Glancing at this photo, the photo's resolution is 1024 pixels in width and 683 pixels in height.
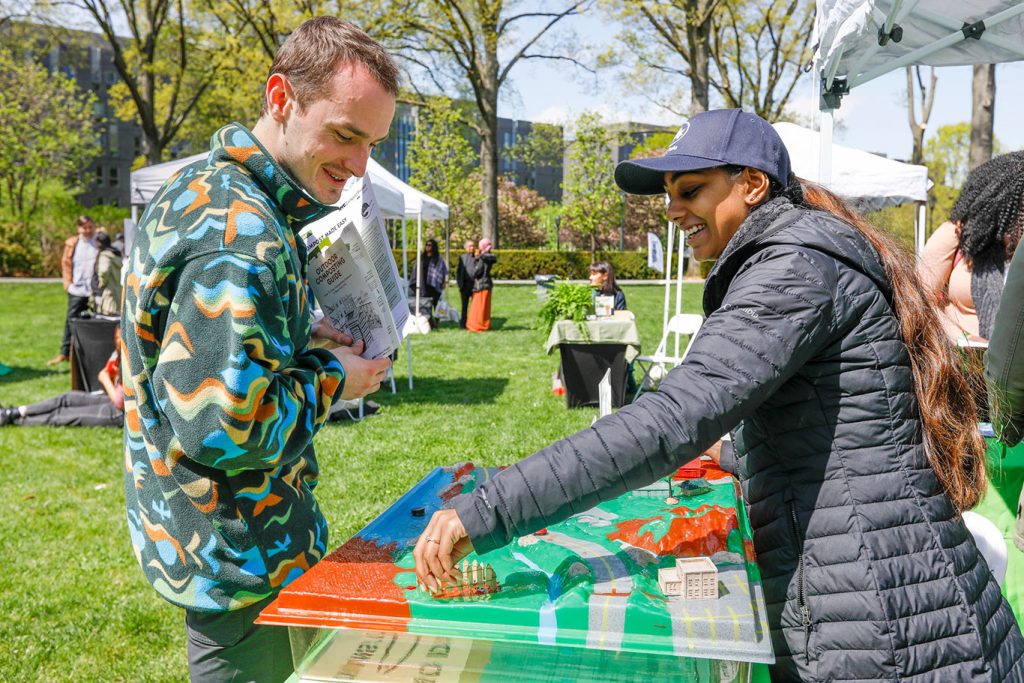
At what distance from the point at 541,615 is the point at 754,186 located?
0.95 meters

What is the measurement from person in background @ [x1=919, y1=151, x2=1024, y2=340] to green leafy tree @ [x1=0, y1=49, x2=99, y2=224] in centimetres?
3607

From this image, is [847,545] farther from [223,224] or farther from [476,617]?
[223,224]

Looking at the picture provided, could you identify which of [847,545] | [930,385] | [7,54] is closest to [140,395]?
[847,545]

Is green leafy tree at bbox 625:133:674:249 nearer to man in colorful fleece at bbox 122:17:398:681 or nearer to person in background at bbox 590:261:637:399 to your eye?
person in background at bbox 590:261:637:399

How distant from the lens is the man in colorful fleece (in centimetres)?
144

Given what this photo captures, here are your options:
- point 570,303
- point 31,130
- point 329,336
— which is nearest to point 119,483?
point 570,303

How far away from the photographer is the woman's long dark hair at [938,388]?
152 cm

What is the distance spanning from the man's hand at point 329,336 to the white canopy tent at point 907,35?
367cm

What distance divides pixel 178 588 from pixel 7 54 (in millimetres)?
41837

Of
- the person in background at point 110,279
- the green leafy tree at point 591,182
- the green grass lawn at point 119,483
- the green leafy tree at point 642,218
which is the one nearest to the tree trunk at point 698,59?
the green leafy tree at point 591,182

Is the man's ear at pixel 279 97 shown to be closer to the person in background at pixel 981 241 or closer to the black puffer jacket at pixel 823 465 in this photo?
the black puffer jacket at pixel 823 465

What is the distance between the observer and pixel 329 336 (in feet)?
6.01

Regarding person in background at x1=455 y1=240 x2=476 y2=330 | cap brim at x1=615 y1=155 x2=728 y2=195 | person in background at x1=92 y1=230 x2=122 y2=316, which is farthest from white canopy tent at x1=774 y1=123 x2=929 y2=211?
cap brim at x1=615 y1=155 x2=728 y2=195

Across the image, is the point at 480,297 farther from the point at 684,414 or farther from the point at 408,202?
the point at 684,414
